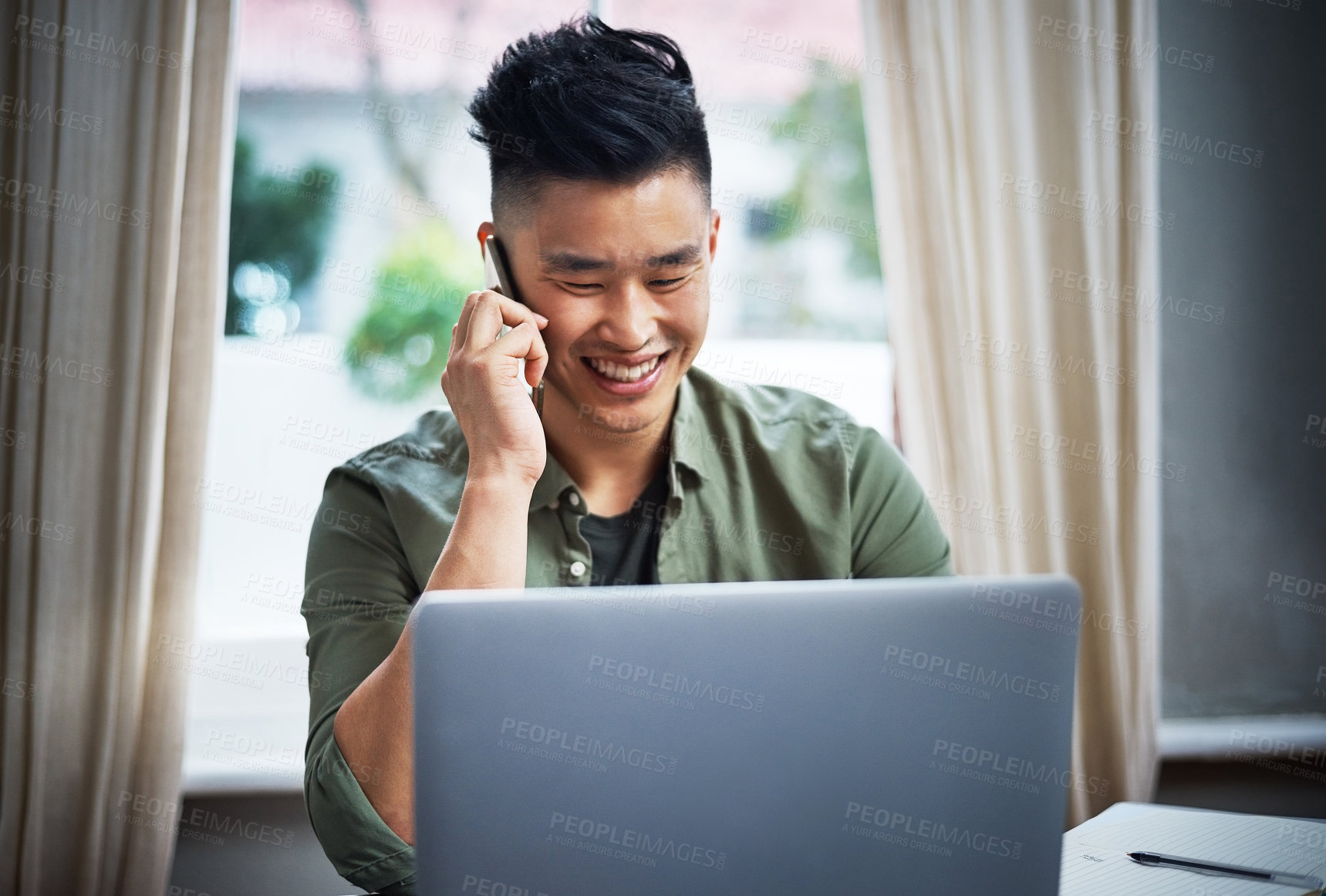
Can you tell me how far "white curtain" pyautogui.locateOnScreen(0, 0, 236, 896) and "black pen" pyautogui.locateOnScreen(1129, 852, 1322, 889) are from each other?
1.97 metres

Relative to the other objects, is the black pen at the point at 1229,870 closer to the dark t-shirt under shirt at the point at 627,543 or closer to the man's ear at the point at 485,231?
the dark t-shirt under shirt at the point at 627,543

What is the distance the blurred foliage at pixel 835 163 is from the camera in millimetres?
2561

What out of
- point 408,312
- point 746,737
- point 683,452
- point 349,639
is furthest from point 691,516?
point 408,312

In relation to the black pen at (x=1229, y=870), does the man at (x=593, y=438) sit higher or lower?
higher

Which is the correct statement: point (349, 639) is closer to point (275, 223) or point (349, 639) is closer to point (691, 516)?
point (691, 516)

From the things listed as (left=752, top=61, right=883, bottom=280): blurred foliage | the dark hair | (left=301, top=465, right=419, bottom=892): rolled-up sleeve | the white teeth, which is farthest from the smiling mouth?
(left=752, top=61, right=883, bottom=280): blurred foliage

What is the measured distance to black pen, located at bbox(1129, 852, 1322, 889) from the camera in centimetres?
80

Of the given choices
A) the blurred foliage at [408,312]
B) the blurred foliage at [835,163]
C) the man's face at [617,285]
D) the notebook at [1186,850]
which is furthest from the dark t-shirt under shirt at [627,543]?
the blurred foliage at [835,163]

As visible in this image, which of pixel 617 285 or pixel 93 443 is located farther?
pixel 93 443

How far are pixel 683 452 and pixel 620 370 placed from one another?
0.54 ft

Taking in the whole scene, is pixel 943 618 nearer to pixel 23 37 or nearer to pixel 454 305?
pixel 454 305

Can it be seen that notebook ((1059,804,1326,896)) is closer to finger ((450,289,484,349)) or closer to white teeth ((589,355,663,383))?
white teeth ((589,355,663,383))

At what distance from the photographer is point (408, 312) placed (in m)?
2.45

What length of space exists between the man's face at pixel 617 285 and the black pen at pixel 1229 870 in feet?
A: 2.62
